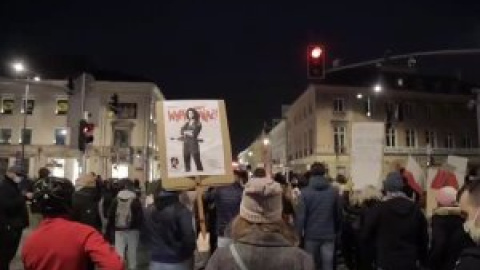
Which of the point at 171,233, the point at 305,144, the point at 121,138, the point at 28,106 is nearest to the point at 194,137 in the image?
the point at 171,233

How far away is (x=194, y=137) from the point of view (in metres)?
7.54

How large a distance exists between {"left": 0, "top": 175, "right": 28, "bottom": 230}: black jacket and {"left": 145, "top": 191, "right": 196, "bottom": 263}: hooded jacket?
2.97 meters

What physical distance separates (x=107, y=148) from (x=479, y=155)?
143 ft

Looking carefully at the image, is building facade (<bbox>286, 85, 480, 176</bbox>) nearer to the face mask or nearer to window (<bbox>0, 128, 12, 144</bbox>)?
window (<bbox>0, 128, 12, 144</bbox>)

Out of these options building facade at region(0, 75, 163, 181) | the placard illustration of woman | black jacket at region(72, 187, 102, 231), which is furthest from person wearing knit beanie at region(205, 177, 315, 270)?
building facade at region(0, 75, 163, 181)

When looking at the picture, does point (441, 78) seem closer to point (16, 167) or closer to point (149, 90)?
point (149, 90)

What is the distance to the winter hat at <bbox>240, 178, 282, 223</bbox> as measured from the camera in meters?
3.22

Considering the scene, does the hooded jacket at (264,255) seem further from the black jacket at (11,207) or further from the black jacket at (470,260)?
the black jacket at (11,207)

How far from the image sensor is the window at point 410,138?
70.4 m

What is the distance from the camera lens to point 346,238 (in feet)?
40.4

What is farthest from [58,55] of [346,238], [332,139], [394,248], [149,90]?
[394,248]

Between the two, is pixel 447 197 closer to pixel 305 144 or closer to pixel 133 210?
pixel 133 210

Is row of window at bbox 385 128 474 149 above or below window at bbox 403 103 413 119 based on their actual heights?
below

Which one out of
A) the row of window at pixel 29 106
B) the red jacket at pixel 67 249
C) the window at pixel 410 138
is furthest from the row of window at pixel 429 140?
the red jacket at pixel 67 249
